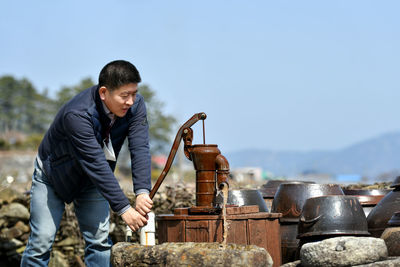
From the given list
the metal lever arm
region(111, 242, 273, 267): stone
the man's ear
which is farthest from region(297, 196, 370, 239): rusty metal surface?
the man's ear

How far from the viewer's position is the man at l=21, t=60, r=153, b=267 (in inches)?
161

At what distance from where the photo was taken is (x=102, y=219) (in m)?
4.53

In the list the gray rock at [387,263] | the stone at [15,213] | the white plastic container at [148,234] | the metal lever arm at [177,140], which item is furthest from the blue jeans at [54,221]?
the stone at [15,213]

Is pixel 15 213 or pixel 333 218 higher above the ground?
pixel 15 213

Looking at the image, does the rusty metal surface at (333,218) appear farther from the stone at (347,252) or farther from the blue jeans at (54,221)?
the blue jeans at (54,221)

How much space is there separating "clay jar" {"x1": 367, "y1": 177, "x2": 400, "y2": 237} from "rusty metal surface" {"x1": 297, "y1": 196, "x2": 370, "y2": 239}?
247 mm

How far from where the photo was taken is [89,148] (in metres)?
4.09

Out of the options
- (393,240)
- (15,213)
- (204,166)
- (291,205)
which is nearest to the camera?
(393,240)

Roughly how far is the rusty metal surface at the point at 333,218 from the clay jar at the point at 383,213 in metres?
0.25

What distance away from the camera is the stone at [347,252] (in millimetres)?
4008

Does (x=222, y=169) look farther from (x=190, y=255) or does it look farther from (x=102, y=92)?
(x=102, y=92)

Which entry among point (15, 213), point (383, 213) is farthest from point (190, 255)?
point (15, 213)

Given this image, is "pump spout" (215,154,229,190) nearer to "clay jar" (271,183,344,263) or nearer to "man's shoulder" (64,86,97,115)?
"man's shoulder" (64,86,97,115)

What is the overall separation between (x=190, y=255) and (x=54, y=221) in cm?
124
